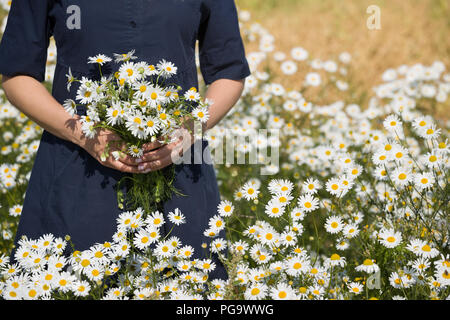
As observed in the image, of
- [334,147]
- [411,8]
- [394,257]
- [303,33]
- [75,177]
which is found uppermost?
[411,8]

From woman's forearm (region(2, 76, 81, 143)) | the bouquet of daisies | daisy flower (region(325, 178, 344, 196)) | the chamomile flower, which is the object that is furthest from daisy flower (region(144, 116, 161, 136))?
the chamomile flower

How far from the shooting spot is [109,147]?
4.50 ft

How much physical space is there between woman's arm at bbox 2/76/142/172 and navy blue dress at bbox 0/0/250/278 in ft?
0.15

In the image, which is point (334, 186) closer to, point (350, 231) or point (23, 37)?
point (350, 231)

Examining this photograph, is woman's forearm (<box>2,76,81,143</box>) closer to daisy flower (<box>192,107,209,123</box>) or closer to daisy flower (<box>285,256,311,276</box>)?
daisy flower (<box>192,107,209,123</box>)

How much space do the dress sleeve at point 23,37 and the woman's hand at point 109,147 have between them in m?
0.27

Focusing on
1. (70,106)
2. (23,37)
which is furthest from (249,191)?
(23,37)

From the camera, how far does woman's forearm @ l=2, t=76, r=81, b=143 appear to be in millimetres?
1370

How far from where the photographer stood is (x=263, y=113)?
11.2 feet

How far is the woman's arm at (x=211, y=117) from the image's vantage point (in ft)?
4.57

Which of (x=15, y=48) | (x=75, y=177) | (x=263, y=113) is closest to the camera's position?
(x=15, y=48)

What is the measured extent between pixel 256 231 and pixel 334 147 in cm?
109
